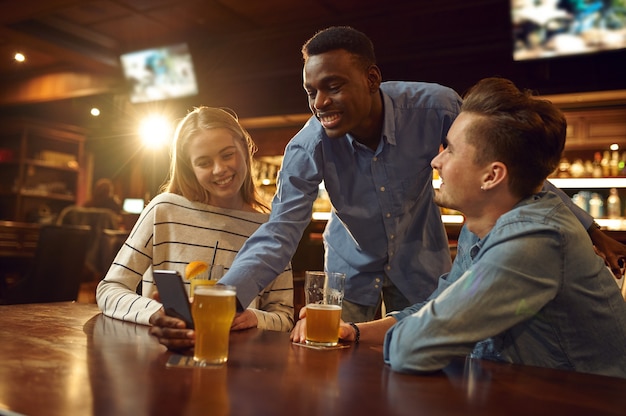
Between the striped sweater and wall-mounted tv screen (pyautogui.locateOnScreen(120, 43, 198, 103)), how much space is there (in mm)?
4223

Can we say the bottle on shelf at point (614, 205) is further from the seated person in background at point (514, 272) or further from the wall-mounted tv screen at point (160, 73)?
the seated person in background at point (514, 272)

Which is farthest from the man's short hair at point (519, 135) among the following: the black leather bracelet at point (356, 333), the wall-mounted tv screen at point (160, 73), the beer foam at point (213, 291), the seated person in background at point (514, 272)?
the wall-mounted tv screen at point (160, 73)

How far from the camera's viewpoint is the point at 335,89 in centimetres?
174

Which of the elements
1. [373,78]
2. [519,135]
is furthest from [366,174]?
[519,135]

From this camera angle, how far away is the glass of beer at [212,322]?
1.04 metres

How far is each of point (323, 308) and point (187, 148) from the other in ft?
3.47

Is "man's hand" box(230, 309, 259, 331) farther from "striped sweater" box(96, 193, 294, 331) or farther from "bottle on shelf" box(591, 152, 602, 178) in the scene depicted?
"bottle on shelf" box(591, 152, 602, 178)

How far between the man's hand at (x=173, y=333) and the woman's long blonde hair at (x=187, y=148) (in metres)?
0.95

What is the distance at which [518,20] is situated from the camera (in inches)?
171

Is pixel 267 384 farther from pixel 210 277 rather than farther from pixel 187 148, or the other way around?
pixel 187 148

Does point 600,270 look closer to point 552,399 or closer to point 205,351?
point 552,399

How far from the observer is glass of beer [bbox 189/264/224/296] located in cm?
133

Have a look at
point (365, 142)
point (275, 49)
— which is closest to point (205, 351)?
point (365, 142)

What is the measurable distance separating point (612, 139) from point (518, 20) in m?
1.96
